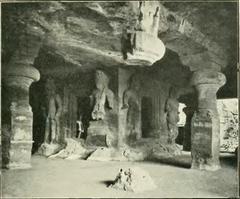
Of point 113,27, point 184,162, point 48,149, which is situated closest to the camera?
point 113,27

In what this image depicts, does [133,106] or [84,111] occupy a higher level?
[133,106]

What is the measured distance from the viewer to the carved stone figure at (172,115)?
11.8m

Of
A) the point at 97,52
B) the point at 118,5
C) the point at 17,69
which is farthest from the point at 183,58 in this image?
the point at 17,69

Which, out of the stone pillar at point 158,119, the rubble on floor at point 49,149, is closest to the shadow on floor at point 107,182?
Answer: the rubble on floor at point 49,149

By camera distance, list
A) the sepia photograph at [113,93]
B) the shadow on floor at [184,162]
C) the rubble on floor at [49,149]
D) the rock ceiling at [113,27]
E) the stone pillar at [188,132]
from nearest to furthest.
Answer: the rock ceiling at [113,27] → the sepia photograph at [113,93] → the shadow on floor at [184,162] → the rubble on floor at [49,149] → the stone pillar at [188,132]

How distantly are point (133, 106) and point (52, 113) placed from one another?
3.00 meters

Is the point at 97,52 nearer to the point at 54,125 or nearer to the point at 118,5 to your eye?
the point at 118,5

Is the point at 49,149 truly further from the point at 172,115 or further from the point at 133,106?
the point at 172,115

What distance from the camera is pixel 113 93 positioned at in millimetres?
10070

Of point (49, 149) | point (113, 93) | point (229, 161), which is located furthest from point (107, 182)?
point (49, 149)

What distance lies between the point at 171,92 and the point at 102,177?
258 inches

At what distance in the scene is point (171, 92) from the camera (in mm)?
12086

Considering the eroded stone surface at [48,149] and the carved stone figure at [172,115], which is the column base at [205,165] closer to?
the carved stone figure at [172,115]

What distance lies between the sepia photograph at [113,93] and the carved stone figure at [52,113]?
0.12 ft
